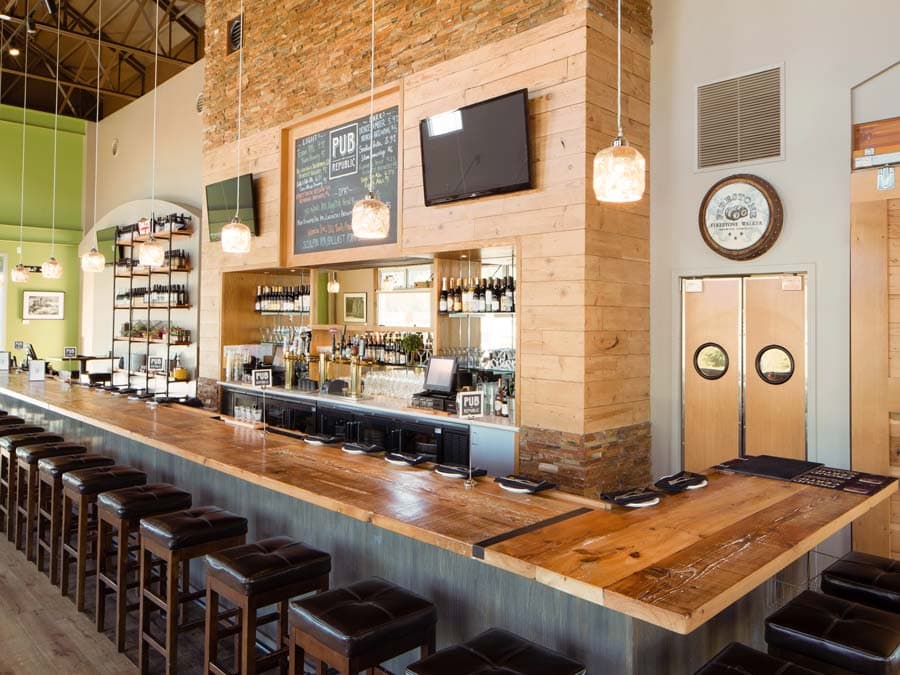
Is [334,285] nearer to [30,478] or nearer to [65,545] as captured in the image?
[30,478]

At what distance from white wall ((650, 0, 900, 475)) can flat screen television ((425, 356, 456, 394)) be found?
1.48 metres

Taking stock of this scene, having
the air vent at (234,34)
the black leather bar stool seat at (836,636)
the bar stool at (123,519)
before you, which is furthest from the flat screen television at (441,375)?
the air vent at (234,34)

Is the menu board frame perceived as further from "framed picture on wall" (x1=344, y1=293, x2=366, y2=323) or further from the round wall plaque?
the round wall plaque

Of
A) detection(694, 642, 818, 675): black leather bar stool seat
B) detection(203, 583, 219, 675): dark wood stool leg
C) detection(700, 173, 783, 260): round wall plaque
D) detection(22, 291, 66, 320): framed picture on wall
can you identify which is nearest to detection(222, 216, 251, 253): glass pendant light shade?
detection(203, 583, 219, 675): dark wood stool leg

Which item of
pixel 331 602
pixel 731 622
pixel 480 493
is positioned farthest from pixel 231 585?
pixel 731 622

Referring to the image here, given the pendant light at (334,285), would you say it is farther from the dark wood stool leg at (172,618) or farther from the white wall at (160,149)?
the dark wood stool leg at (172,618)

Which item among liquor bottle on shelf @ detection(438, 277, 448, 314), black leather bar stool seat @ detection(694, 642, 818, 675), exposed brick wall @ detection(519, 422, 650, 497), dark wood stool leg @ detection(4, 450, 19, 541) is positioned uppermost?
liquor bottle on shelf @ detection(438, 277, 448, 314)

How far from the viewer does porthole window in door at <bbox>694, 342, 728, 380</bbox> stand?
454cm

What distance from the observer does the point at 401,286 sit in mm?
6375

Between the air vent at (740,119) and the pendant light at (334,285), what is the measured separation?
371 cm

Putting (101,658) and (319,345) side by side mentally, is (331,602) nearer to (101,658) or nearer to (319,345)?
(101,658)

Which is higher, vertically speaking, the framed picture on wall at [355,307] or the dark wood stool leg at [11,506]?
the framed picture on wall at [355,307]

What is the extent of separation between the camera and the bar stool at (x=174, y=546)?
2847mm

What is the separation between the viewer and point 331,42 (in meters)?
6.09
